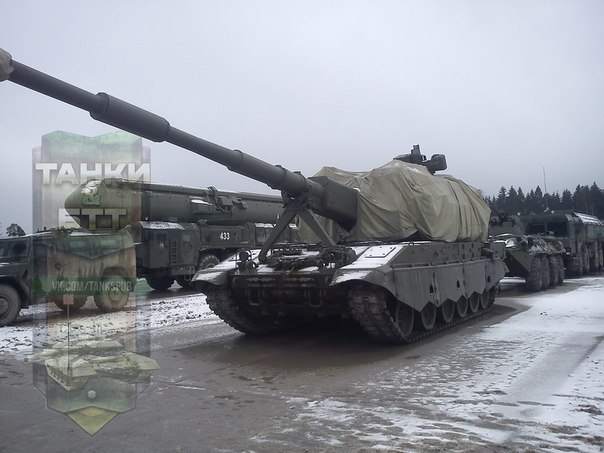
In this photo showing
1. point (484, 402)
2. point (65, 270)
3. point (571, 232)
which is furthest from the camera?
point (571, 232)

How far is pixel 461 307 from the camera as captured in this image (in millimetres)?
10844

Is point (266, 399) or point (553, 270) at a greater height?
point (553, 270)

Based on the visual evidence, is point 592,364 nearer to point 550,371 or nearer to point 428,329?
point 550,371

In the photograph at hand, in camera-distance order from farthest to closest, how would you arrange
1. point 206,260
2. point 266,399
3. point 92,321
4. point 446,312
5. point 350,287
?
point 206,260 < point 92,321 < point 446,312 < point 350,287 < point 266,399

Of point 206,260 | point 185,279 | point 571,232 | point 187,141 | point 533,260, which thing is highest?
point 187,141

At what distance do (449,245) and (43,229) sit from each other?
871 centimetres

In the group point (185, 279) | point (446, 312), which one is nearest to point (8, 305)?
point (446, 312)

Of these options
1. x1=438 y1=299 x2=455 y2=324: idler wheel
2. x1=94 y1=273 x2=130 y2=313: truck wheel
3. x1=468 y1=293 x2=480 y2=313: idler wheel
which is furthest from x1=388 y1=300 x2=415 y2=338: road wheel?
x1=94 y1=273 x2=130 y2=313: truck wheel

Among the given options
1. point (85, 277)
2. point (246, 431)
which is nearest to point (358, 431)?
point (246, 431)

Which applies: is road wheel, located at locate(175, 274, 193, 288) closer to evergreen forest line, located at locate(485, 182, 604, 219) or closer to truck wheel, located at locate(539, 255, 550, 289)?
truck wheel, located at locate(539, 255, 550, 289)

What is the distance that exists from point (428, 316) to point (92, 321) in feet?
20.9

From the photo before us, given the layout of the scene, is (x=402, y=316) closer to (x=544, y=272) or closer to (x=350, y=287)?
(x=350, y=287)

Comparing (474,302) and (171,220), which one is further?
(171,220)

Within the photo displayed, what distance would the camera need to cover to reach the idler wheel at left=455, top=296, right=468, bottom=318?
10.7m
